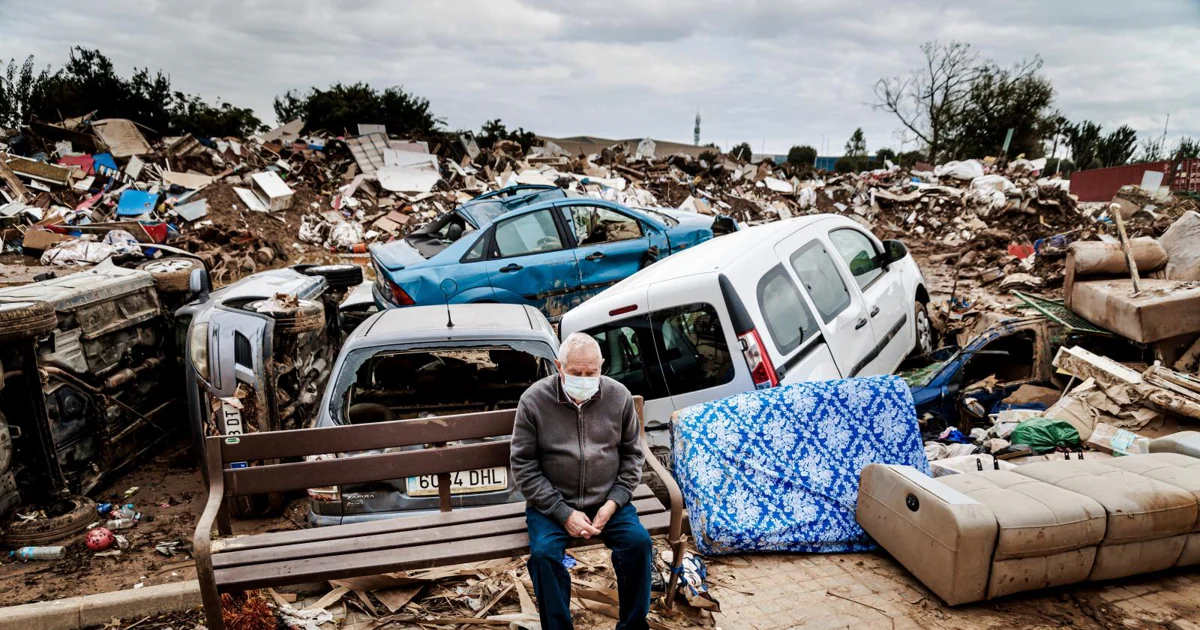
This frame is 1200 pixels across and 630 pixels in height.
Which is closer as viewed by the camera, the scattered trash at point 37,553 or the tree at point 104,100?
the scattered trash at point 37,553

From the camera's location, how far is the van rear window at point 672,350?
470 cm

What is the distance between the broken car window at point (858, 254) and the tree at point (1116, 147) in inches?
1810

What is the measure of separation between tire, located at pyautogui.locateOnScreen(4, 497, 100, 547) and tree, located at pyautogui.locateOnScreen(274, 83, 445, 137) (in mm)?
26177

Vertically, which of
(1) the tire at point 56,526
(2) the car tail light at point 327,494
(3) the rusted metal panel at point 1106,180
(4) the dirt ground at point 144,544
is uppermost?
(3) the rusted metal panel at point 1106,180

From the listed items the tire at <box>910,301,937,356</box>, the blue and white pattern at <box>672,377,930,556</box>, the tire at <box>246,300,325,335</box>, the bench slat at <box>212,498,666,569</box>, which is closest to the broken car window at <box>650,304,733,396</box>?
the blue and white pattern at <box>672,377,930,556</box>

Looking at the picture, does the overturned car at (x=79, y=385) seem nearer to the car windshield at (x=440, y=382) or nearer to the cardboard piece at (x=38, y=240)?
the car windshield at (x=440, y=382)

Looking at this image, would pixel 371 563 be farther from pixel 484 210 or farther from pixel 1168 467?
pixel 484 210

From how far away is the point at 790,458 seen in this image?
3.89 meters

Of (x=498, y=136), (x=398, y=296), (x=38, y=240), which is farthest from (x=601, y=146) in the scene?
(x=398, y=296)

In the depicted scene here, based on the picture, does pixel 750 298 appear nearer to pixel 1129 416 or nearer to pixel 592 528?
pixel 592 528

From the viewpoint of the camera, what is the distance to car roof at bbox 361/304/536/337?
4.04 m

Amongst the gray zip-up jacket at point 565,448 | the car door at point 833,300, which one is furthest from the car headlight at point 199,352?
the car door at point 833,300

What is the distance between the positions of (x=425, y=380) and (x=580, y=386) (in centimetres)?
215

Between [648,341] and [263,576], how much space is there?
9.19 ft
